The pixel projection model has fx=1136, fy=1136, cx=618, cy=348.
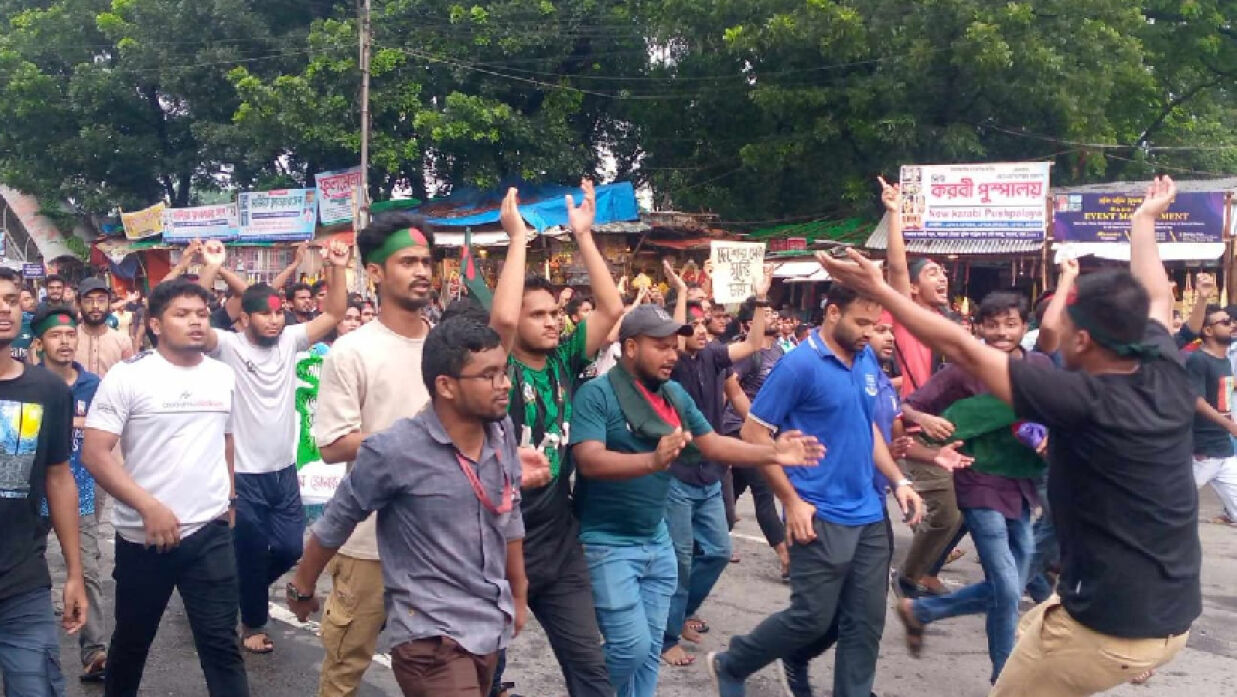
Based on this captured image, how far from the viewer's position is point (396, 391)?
3.87 metres

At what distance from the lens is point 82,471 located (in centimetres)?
569

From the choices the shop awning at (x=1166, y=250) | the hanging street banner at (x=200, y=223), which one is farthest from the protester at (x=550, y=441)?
the hanging street banner at (x=200, y=223)

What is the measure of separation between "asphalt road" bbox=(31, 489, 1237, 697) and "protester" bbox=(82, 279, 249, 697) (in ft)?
3.61

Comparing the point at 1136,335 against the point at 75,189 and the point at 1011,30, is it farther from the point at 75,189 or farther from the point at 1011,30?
the point at 75,189

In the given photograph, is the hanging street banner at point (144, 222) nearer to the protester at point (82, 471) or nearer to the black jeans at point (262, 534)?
the protester at point (82, 471)

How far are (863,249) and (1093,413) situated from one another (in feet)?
59.5

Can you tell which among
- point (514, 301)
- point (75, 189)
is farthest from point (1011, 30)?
point (75, 189)

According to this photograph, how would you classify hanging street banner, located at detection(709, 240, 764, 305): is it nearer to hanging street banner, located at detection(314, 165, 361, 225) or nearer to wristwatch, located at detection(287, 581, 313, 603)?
wristwatch, located at detection(287, 581, 313, 603)

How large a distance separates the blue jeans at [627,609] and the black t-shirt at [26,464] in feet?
6.01

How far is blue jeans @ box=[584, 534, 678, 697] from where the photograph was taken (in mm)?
4062

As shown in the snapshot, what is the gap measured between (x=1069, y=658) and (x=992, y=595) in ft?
5.71

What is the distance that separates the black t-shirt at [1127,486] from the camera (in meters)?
3.08

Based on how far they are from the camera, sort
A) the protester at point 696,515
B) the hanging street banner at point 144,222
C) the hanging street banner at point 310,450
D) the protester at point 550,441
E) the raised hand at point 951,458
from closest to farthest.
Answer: the protester at point 550,441
the raised hand at point 951,458
the protester at point 696,515
the hanging street banner at point 310,450
the hanging street banner at point 144,222

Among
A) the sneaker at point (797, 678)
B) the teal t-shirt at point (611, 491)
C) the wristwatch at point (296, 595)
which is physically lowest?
the sneaker at point (797, 678)
